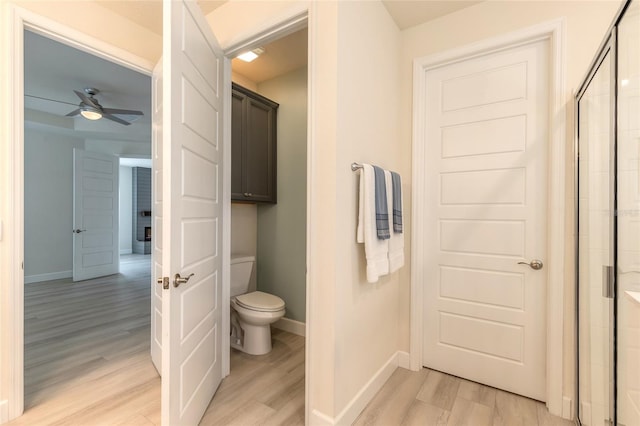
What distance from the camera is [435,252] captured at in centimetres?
225

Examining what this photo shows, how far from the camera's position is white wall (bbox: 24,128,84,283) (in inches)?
194

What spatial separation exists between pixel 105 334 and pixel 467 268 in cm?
→ 328

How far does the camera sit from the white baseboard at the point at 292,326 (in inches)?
116

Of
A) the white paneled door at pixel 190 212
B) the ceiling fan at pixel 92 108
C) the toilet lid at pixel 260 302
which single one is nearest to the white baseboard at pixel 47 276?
the ceiling fan at pixel 92 108

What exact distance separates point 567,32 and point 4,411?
12.6 ft

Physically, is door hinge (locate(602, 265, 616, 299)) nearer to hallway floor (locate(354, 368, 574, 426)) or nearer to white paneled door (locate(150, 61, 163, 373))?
hallway floor (locate(354, 368, 574, 426))

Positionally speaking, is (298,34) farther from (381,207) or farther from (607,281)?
(607,281)

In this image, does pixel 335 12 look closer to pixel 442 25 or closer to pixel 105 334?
pixel 442 25

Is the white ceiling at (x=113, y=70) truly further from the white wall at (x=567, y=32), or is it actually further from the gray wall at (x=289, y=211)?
the gray wall at (x=289, y=211)

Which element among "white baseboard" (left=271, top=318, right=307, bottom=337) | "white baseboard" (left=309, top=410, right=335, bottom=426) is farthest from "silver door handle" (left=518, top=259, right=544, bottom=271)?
"white baseboard" (left=271, top=318, right=307, bottom=337)

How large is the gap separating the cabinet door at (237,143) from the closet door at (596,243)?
2.34 metres

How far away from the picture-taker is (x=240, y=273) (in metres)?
2.79

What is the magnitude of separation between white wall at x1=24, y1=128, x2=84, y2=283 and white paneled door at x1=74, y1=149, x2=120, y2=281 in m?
0.30

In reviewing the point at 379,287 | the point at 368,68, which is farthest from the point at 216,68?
the point at 379,287
